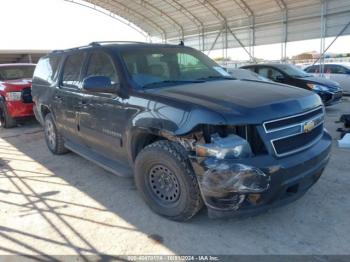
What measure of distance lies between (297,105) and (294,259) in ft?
4.65

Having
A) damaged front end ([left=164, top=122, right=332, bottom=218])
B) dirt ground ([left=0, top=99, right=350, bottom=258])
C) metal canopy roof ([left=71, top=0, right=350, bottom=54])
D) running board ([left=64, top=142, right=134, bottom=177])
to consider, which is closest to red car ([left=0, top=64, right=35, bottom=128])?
running board ([left=64, top=142, right=134, bottom=177])

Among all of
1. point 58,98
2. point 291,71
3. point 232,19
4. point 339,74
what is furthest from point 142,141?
point 232,19

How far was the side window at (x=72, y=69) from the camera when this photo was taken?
4.97 metres

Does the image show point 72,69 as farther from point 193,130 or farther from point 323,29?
point 323,29

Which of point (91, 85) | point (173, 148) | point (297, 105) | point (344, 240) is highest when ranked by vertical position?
point (91, 85)

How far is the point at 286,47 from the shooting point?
2075 centimetres

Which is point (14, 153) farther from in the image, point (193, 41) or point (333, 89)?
point (193, 41)

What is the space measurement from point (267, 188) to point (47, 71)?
491 cm

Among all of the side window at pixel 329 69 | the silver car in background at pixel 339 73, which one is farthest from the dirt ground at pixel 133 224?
the side window at pixel 329 69

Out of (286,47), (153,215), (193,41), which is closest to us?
(153,215)

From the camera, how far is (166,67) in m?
4.25

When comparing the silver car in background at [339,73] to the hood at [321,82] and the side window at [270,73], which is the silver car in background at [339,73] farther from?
the side window at [270,73]

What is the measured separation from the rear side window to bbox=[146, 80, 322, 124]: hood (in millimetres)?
2913

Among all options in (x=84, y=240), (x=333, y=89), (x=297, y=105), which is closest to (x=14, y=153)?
(x=84, y=240)
